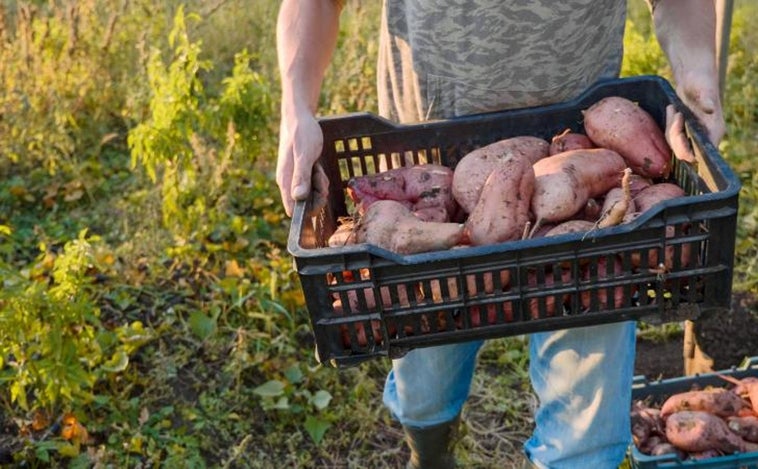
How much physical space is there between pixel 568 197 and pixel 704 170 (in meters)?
0.24

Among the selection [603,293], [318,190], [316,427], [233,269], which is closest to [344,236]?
[318,190]

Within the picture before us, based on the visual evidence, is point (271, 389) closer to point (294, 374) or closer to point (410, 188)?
point (294, 374)

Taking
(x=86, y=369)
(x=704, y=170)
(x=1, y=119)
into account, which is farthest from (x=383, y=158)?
(x=1, y=119)

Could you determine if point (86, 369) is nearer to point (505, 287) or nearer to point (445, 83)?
point (445, 83)

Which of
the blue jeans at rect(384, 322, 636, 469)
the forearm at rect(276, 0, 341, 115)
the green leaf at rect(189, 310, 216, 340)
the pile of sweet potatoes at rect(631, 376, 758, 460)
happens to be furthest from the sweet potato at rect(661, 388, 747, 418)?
the green leaf at rect(189, 310, 216, 340)

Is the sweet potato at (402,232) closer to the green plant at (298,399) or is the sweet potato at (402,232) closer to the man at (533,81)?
the man at (533,81)

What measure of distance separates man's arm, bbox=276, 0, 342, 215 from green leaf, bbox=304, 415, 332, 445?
42.6 inches

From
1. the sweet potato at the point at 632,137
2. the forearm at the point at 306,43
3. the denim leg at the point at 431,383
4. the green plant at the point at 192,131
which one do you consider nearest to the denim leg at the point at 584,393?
the denim leg at the point at 431,383

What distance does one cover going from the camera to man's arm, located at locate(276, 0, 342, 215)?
182 cm

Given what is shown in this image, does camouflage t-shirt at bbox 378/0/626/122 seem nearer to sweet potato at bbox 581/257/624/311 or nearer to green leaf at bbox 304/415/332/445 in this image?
sweet potato at bbox 581/257/624/311

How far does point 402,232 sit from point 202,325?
5.09ft

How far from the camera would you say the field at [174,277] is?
8.90 feet

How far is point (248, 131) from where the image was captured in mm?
3436

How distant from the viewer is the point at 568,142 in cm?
195
